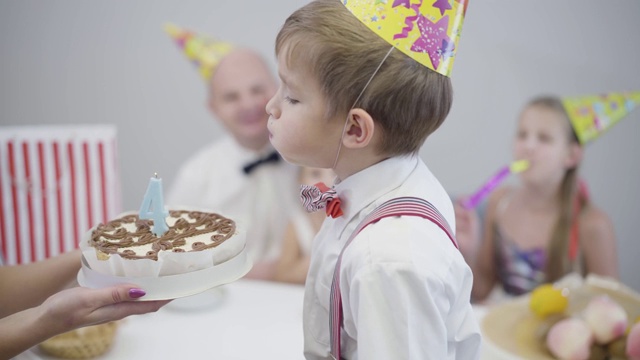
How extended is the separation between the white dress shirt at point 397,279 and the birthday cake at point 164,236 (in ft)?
0.64

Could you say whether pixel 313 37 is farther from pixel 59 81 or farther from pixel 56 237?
pixel 59 81

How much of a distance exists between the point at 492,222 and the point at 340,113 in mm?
1626

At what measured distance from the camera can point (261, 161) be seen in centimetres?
239

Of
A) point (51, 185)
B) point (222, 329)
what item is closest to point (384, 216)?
point (222, 329)

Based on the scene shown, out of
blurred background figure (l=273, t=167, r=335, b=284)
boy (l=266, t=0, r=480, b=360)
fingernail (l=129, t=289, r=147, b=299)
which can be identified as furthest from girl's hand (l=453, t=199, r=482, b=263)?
fingernail (l=129, t=289, r=147, b=299)

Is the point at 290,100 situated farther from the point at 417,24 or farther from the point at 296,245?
the point at 296,245

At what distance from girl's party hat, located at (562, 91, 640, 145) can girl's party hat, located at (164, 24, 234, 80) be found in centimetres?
139

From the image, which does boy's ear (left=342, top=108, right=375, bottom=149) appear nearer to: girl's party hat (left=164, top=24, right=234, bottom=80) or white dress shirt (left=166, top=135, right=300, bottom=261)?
white dress shirt (left=166, top=135, right=300, bottom=261)

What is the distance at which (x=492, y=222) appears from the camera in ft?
7.75

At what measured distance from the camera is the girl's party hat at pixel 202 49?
2461mm

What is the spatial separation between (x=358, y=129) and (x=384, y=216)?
0.14 m

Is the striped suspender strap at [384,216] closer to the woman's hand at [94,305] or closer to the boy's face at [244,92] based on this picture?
the woman's hand at [94,305]

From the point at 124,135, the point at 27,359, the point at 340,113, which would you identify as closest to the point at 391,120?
the point at 340,113

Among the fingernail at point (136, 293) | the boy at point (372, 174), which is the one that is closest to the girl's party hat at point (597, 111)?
the boy at point (372, 174)
